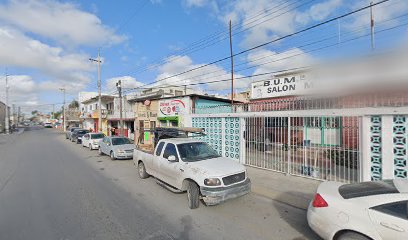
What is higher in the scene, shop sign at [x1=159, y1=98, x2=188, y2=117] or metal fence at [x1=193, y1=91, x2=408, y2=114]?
shop sign at [x1=159, y1=98, x2=188, y2=117]

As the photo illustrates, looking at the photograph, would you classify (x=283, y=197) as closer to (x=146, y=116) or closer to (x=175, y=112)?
(x=175, y=112)

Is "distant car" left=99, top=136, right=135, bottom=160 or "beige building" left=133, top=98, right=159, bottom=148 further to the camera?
"beige building" left=133, top=98, right=159, bottom=148

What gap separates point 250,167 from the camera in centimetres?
995

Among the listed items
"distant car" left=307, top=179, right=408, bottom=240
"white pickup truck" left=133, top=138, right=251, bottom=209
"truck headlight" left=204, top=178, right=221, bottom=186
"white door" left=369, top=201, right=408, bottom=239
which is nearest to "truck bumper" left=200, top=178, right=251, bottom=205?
"white pickup truck" left=133, top=138, right=251, bottom=209

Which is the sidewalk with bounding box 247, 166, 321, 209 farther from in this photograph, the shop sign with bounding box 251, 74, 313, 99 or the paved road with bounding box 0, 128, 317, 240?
the shop sign with bounding box 251, 74, 313, 99

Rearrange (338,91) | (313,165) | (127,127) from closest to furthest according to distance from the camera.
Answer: (338,91) → (313,165) → (127,127)

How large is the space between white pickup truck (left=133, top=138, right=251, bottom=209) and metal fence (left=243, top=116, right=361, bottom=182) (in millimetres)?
3396

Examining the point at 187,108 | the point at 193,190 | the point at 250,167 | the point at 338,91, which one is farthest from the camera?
the point at 187,108

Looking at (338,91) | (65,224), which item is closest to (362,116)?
(338,91)

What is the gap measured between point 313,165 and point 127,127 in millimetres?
22587

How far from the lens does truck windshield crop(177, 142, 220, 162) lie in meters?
6.36

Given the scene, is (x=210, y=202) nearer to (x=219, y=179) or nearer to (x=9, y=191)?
(x=219, y=179)

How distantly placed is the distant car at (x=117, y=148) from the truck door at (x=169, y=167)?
22.0ft

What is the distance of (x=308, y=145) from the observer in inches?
316
